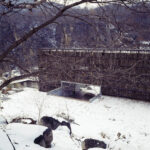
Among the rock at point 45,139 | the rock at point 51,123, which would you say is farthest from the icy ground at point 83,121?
the rock at point 51,123

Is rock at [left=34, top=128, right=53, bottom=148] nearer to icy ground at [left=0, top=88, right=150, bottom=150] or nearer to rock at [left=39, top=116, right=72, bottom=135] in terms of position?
icy ground at [left=0, top=88, right=150, bottom=150]

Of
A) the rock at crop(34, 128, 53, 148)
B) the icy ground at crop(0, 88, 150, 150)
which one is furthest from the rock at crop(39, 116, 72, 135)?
the rock at crop(34, 128, 53, 148)

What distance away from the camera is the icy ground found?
5516mm

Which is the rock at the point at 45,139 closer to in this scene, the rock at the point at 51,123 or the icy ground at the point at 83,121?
the icy ground at the point at 83,121

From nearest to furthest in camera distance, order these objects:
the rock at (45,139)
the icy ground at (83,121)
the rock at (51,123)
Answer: the rock at (45,139) < the icy ground at (83,121) < the rock at (51,123)

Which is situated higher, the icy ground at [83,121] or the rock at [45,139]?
the rock at [45,139]

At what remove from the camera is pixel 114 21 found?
3875mm

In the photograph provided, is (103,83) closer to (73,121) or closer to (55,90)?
(55,90)

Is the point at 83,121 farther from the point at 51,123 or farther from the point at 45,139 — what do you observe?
the point at 45,139

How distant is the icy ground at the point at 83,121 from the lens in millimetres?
5516

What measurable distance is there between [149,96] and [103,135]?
22.8ft

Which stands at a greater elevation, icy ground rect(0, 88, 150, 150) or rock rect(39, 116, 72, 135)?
rock rect(39, 116, 72, 135)

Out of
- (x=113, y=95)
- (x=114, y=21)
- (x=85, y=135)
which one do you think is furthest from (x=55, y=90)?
(x=114, y=21)

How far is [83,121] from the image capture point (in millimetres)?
12055
